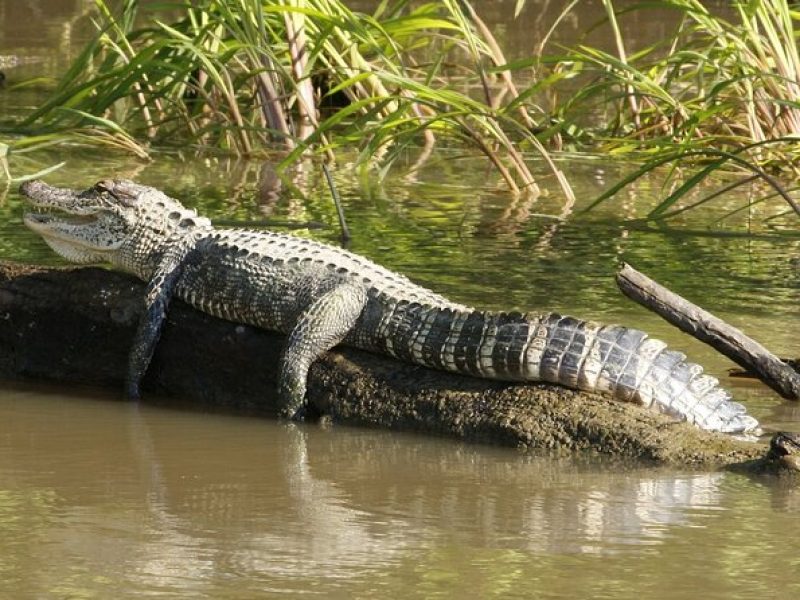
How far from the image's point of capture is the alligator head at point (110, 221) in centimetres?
622

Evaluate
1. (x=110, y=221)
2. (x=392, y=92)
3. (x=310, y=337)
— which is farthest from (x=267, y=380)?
(x=392, y=92)

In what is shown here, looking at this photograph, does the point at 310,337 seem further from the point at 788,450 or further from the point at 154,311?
the point at 788,450

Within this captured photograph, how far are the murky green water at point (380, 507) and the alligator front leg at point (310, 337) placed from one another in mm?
134

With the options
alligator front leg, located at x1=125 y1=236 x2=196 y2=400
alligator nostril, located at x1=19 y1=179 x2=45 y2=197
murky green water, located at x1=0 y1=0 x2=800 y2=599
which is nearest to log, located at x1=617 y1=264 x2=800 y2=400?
murky green water, located at x1=0 y1=0 x2=800 y2=599

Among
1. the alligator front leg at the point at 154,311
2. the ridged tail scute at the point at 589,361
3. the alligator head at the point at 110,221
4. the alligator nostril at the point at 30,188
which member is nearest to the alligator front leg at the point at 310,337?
the ridged tail scute at the point at 589,361

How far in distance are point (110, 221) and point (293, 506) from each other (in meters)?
2.29

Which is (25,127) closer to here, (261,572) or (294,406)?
(294,406)

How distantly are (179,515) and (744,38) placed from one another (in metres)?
5.91

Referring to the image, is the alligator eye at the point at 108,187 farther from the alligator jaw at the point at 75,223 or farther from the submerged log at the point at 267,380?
the submerged log at the point at 267,380

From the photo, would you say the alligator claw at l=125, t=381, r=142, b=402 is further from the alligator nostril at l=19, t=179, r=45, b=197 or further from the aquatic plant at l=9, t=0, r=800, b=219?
the aquatic plant at l=9, t=0, r=800, b=219

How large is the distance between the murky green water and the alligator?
0.30m

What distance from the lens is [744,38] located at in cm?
917

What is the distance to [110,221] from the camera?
20.7 feet

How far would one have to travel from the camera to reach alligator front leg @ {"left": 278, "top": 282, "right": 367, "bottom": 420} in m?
5.41
